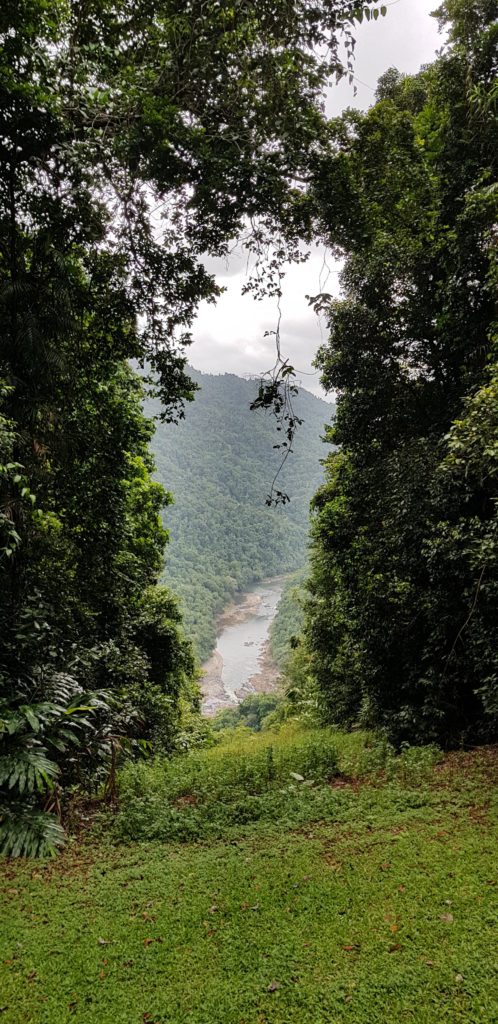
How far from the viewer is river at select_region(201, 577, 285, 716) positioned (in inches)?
2222

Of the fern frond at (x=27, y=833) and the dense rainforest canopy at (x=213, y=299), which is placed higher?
the dense rainforest canopy at (x=213, y=299)

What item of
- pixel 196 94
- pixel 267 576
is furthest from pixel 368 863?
pixel 267 576

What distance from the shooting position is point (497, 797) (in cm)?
518

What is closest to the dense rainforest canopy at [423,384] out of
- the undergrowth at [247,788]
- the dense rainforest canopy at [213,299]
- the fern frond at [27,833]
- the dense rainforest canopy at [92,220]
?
the dense rainforest canopy at [213,299]

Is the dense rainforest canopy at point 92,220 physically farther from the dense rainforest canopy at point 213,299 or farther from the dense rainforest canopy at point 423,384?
the dense rainforest canopy at point 423,384

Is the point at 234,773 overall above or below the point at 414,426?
below

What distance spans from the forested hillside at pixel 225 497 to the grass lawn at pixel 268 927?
68.8 meters

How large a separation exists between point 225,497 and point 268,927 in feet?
378

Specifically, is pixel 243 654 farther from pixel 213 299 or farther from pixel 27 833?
pixel 27 833

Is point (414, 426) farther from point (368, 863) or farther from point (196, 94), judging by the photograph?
point (368, 863)

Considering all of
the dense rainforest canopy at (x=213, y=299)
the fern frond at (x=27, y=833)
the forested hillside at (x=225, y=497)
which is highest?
the forested hillside at (x=225, y=497)

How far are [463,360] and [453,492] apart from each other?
2609mm

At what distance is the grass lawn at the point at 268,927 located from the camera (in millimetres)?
2854

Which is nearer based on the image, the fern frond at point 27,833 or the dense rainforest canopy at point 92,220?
the fern frond at point 27,833
